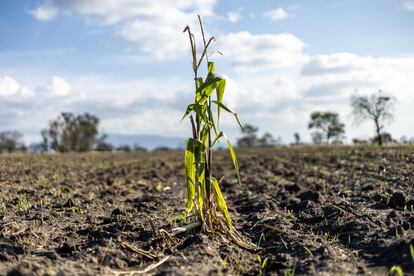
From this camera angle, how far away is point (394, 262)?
13.0 ft

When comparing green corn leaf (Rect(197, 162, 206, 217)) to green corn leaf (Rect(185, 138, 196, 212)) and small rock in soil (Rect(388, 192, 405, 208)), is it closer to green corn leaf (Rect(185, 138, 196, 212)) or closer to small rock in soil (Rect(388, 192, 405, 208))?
green corn leaf (Rect(185, 138, 196, 212))

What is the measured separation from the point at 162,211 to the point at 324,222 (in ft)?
7.68

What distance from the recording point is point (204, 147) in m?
4.63

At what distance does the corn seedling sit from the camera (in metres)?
4.60

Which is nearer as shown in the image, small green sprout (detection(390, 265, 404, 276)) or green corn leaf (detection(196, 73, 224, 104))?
small green sprout (detection(390, 265, 404, 276))

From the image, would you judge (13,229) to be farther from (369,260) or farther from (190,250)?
(369,260)

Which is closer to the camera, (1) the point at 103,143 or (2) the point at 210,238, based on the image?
(2) the point at 210,238

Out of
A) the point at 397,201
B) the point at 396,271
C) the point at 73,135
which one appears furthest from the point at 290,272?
the point at 73,135

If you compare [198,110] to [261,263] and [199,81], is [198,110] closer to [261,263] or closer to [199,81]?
[199,81]

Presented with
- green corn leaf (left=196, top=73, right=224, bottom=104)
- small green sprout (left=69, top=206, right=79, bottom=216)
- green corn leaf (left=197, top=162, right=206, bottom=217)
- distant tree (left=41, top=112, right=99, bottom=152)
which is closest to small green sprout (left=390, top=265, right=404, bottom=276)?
green corn leaf (left=197, top=162, right=206, bottom=217)

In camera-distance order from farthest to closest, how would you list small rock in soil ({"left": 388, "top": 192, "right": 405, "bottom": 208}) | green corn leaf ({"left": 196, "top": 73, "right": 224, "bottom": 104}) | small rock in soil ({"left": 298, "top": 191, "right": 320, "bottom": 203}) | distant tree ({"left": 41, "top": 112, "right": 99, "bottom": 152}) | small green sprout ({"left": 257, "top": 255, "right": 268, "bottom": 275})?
distant tree ({"left": 41, "top": 112, "right": 99, "bottom": 152}) < small rock in soil ({"left": 298, "top": 191, "right": 320, "bottom": 203}) < small rock in soil ({"left": 388, "top": 192, "right": 405, "bottom": 208}) < green corn leaf ({"left": 196, "top": 73, "right": 224, "bottom": 104}) < small green sprout ({"left": 257, "top": 255, "right": 268, "bottom": 275})

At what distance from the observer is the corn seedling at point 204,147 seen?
4.60m

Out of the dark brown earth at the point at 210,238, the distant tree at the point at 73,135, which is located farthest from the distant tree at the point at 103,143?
the dark brown earth at the point at 210,238

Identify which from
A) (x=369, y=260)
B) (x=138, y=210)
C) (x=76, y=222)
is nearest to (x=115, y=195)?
(x=138, y=210)
